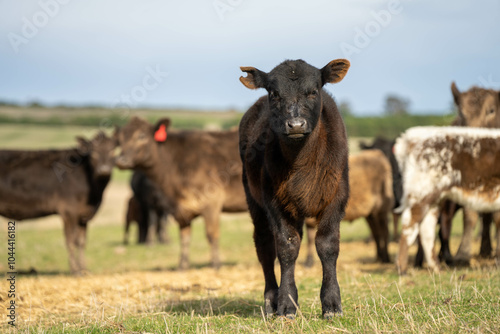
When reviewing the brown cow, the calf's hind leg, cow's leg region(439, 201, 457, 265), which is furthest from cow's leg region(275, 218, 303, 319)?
the calf's hind leg

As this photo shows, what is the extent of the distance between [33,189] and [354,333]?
30.0ft

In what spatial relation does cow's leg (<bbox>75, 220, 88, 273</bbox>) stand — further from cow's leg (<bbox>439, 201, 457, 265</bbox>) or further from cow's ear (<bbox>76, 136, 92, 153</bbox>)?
cow's leg (<bbox>439, 201, 457, 265</bbox>)

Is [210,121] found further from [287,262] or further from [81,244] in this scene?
[287,262]

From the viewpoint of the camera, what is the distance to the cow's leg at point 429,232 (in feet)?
28.1

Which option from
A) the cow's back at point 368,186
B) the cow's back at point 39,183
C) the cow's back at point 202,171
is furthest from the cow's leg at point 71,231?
the cow's back at point 368,186

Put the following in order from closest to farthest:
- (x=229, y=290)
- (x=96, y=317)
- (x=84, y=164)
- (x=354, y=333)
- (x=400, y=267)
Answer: (x=354, y=333), (x=96, y=317), (x=229, y=290), (x=400, y=267), (x=84, y=164)

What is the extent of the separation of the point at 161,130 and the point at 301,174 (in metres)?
8.07

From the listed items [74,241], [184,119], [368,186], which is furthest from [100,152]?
[184,119]

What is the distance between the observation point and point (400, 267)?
8359 mm

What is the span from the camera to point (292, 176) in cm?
509

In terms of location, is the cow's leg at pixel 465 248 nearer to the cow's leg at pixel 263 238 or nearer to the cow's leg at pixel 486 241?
the cow's leg at pixel 486 241

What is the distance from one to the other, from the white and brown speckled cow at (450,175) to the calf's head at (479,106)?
5.22 ft

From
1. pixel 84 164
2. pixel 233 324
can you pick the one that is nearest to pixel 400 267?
pixel 233 324

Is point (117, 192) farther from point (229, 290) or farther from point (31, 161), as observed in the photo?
point (229, 290)
